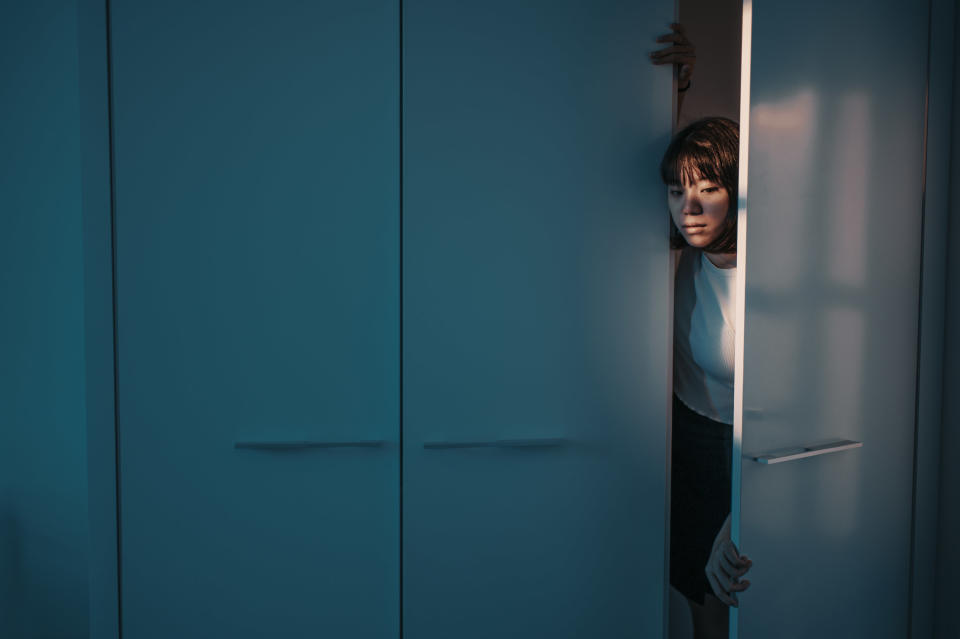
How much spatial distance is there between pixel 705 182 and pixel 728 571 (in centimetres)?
86

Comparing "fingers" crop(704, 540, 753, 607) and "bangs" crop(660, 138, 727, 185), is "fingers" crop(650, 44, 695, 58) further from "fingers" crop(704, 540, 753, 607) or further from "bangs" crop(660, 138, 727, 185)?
"fingers" crop(704, 540, 753, 607)

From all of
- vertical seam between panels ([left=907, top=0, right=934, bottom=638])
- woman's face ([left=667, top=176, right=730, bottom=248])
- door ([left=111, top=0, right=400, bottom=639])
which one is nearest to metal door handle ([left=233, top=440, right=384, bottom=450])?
door ([left=111, top=0, right=400, bottom=639])

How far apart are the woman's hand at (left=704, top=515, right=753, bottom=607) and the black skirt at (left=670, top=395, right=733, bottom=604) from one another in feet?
1.07

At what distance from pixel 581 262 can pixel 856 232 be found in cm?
64

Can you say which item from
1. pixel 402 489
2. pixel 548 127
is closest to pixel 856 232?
pixel 548 127

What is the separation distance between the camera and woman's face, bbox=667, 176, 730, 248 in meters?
1.22

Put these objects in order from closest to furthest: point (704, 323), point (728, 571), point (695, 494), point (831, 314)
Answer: point (728, 571)
point (831, 314)
point (704, 323)
point (695, 494)

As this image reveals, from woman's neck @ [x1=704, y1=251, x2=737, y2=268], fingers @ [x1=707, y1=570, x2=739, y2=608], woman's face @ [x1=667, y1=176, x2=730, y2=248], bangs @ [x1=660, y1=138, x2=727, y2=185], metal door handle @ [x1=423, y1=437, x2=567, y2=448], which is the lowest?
fingers @ [x1=707, y1=570, x2=739, y2=608]

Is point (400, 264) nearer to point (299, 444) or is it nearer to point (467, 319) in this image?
point (467, 319)

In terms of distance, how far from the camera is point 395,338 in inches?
48.1

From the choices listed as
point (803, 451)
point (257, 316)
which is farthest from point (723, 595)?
point (257, 316)

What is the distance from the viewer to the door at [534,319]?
1224 mm

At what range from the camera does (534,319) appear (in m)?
1.27

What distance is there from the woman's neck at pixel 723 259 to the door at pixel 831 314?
0.17m
